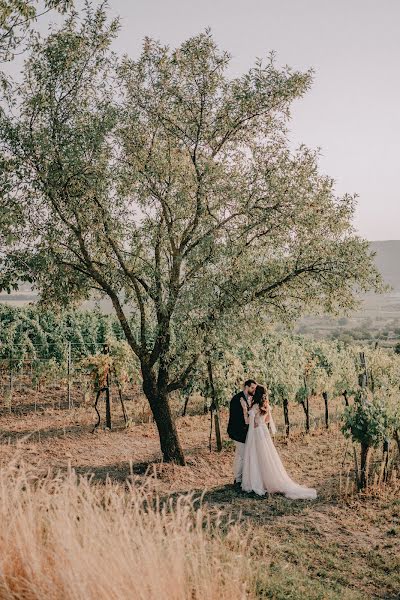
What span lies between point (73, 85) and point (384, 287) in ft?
25.4

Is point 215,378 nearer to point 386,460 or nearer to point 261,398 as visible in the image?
point 261,398

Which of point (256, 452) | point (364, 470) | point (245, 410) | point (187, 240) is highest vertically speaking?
point (187, 240)

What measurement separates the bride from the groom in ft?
0.68

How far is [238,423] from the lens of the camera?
37.9ft

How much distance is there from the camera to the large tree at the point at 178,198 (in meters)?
10.5

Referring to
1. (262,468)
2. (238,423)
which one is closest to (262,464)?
(262,468)

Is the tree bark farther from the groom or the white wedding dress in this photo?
the groom

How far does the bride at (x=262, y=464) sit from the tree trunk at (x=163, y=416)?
6.54 ft

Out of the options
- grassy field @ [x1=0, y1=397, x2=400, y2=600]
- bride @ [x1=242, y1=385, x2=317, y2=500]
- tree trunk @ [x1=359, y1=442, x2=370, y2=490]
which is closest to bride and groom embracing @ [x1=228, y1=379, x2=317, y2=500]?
bride @ [x1=242, y1=385, x2=317, y2=500]

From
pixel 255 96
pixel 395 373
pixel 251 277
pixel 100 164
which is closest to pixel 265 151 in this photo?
pixel 255 96

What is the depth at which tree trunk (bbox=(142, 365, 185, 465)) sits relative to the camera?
40.4ft

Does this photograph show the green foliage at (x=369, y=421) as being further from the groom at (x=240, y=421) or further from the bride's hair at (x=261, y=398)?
the groom at (x=240, y=421)

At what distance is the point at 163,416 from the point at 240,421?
1.97 m

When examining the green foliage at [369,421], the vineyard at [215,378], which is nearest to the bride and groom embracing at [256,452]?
the vineyard at [215,378]
